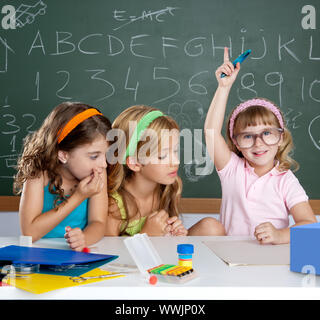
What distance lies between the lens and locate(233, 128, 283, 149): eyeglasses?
174cm

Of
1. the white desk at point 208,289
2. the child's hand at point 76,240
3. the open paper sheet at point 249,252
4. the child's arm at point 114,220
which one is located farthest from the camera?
the child's arm at point 114,220

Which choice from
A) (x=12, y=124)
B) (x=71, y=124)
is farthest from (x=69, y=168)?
(x=12, y=124)

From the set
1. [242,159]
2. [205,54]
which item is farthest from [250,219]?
[205,54]

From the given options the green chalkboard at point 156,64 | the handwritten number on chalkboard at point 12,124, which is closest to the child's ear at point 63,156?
the green chalkboard at point 156,64

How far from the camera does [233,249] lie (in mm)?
1080

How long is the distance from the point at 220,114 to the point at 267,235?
2.46 feet

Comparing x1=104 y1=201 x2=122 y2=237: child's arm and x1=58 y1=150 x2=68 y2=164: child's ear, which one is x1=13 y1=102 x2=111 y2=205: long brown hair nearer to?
x1=58 y1=150 x2=68 y2=164: child's ear

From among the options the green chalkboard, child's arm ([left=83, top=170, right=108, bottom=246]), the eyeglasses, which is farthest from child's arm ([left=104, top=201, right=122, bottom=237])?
the green chalkboard

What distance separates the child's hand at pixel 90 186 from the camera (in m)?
1.38

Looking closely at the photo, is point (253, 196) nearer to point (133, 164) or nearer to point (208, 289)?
point (133, 164)

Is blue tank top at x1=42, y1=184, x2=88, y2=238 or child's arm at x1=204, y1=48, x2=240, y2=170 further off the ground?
child's arm at x1=204, y1=48, x2=240, y2=170

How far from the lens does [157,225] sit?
1.50m

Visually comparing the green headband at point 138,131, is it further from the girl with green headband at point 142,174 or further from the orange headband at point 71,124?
the orange headband at point 71,124

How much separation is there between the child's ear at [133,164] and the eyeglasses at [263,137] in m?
0.44
